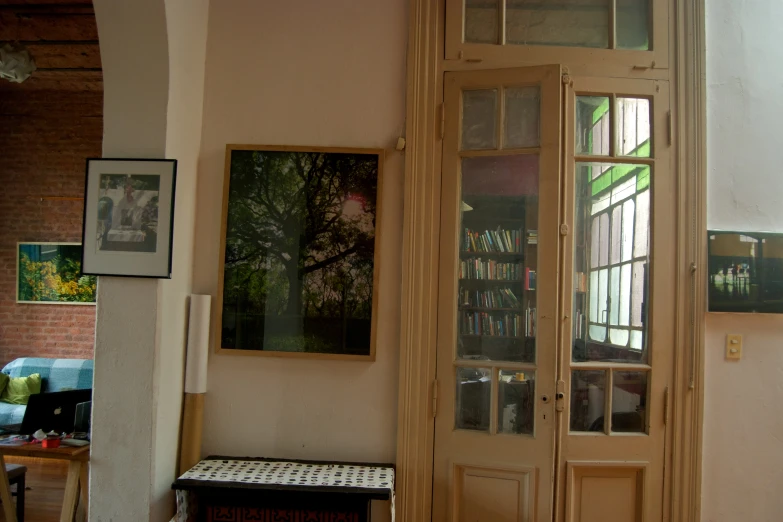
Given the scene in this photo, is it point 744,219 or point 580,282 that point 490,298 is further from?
point 744,219

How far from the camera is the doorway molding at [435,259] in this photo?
297cm

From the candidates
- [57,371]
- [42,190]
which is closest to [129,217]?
[57,371]

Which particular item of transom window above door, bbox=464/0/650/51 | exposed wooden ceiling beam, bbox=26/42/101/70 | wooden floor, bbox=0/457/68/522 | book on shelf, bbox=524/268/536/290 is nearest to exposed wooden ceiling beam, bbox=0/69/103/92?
exposed wooden ceiling beam, bbox=26/42/101/70

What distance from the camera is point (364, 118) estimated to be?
124 inches

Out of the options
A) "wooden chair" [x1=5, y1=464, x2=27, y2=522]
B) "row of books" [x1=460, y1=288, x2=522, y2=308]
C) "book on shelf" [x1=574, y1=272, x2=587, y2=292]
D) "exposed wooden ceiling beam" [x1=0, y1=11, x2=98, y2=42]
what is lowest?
"wooden chair" [x1=5, y1=464, x2=27, y2=522]

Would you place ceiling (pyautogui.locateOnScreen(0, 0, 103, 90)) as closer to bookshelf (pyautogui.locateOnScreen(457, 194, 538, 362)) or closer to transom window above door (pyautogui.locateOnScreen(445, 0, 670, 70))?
transom window above door (pyautogui.locateOnScreen(445, 0, 670, 70))

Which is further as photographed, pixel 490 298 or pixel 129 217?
pixel 490 298

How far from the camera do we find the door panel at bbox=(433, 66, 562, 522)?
2.94 metres

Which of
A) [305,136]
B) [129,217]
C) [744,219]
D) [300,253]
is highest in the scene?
[305,136]

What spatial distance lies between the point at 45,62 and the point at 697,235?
19.7ft

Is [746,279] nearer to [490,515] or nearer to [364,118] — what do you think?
[490,515]

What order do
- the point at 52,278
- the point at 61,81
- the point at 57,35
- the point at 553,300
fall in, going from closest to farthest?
1. the point at 553,300
2. the point at 57,35
3. the point at 61,81
4. the point at 52,278

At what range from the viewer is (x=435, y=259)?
3047 mm

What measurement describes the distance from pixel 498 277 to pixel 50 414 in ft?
9.06
